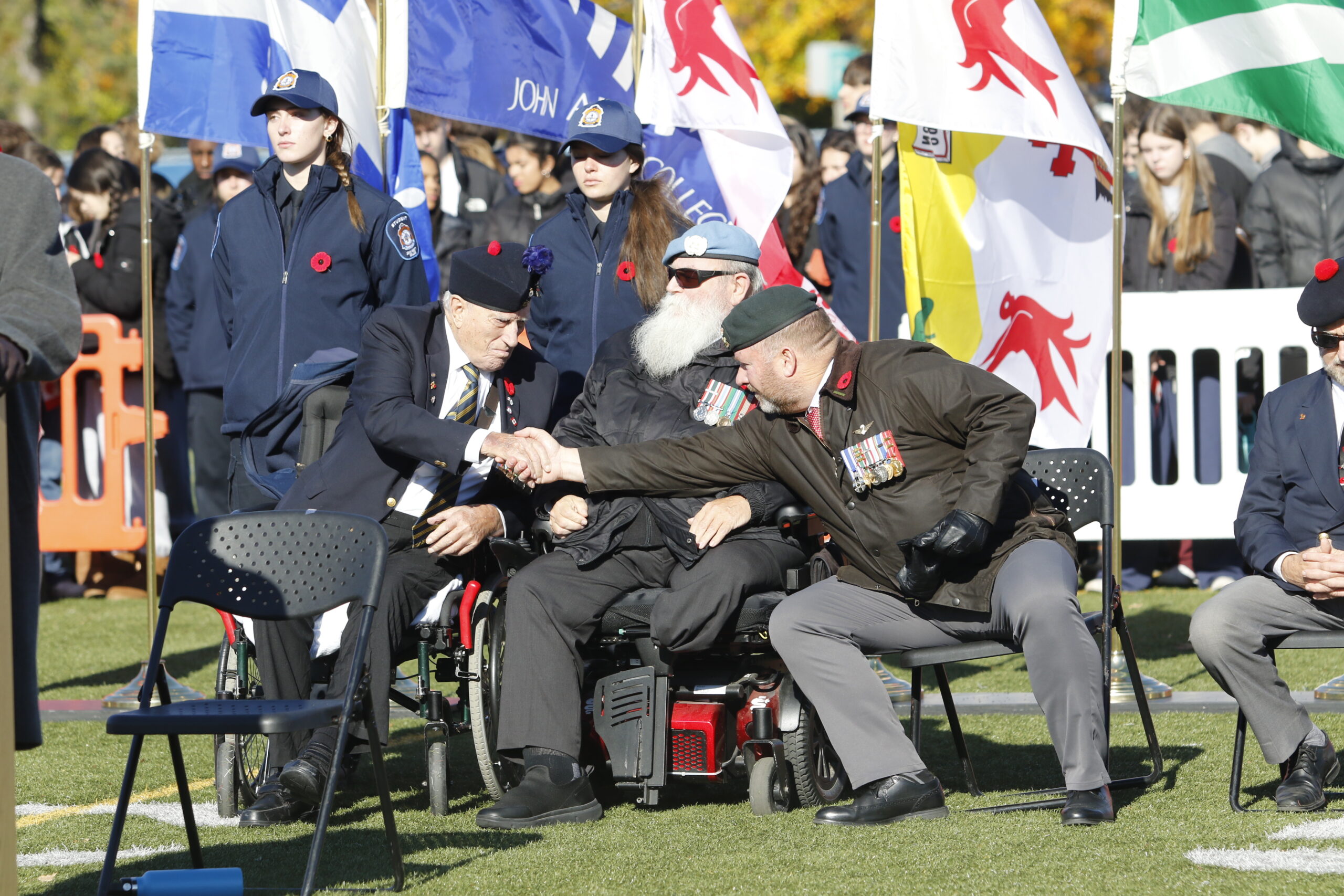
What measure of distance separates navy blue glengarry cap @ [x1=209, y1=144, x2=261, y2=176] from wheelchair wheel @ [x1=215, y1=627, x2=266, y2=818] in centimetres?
467

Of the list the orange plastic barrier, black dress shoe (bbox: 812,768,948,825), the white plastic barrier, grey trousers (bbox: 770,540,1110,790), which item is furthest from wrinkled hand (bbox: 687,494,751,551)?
the orange plastic barrier

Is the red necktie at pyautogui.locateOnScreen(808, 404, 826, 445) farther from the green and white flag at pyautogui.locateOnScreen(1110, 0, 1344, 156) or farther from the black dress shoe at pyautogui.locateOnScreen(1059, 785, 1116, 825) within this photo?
the green and white flag at pyautogui.locateOnScreen(1110, 0, 1344, 156)

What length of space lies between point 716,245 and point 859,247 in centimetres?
440

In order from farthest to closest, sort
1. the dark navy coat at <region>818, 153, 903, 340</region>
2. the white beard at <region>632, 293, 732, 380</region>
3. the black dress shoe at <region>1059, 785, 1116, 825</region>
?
the dark navy coat at <region>818, 153, 903, 340</region> < the white beard at <region>632, 293, 732, 380</region> < the black dress shoe at <region>1059, 785, 1116, 825</region>

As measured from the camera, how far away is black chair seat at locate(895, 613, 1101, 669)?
5.13 meters

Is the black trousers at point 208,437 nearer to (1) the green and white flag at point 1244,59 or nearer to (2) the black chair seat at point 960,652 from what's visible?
(1) the green and white flag at point 1244,59

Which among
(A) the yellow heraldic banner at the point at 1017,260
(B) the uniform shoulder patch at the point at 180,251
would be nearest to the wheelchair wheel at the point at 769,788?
(A) the yellow heraldic banner at the point at 1017,260

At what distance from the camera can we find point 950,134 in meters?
8.09

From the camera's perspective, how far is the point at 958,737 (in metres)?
5.69

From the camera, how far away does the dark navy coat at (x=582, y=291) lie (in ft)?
22.0

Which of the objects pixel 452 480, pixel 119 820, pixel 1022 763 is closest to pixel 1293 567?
pixel 1022 763

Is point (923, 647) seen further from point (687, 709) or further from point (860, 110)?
point (860, 110)

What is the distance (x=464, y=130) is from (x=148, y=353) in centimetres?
621

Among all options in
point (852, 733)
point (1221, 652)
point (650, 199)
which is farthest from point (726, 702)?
point (650, 199)
